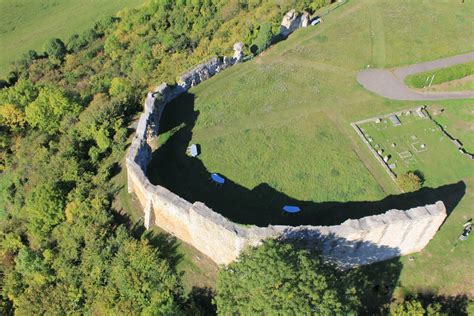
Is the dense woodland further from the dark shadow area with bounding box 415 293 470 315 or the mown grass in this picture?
the mown grass

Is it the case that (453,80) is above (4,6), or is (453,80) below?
below

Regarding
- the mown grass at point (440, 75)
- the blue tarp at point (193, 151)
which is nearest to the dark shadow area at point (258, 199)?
the blue tarp at point (193, 151)

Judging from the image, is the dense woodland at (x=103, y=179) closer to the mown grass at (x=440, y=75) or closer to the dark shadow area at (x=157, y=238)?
the dark shadow area at (x=157, y=238)

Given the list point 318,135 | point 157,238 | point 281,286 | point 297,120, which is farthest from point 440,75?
point 157,238

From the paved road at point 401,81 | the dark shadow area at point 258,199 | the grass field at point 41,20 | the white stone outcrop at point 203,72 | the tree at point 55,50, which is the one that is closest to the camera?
the dark shadow area at point 258,199

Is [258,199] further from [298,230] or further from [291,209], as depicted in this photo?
[298,230]

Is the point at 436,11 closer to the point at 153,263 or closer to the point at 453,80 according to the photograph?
the point at 453,80

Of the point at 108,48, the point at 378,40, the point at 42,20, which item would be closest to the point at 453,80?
the point at 378,40
